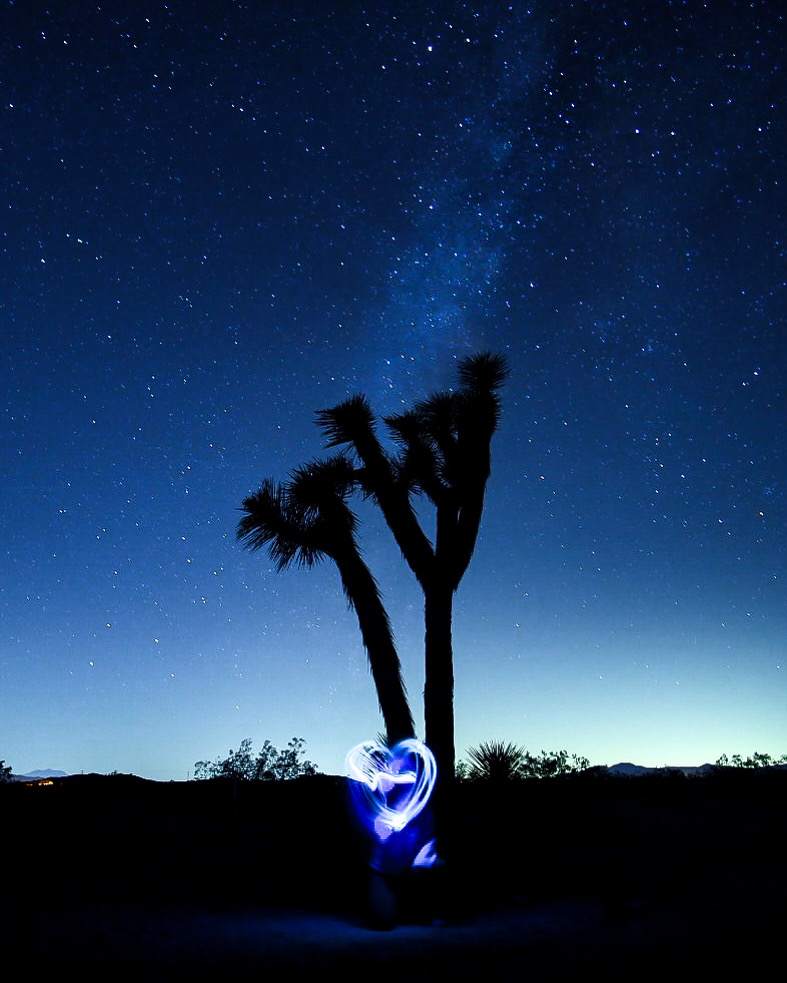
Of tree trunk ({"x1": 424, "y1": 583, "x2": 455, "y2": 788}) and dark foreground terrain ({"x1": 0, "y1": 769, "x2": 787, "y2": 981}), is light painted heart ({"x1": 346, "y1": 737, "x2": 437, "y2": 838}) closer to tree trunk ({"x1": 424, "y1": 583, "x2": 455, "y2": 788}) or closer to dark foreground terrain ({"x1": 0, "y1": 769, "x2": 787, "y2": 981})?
dark foreground terrain ({"x1": 0, "y1": 769, "x2": 787, "y2": 981})

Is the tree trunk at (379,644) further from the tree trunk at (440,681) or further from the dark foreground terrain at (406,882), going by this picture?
the dark foreground terrain at (406,882)

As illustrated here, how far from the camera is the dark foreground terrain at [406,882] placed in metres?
4.99

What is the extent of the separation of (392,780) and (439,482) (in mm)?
4385

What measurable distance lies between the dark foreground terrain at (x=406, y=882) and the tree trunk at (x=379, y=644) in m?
1.35

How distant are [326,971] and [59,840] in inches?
250

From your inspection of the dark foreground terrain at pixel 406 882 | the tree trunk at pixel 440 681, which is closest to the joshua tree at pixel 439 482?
the tree trunk at pixel 440 681

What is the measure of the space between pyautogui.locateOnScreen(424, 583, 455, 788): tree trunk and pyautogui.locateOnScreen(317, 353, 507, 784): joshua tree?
0.5 inches

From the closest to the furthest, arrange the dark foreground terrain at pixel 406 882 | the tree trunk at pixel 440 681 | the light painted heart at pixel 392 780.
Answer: the dark foreground terrain at pixel 406 882 → the light painted heart at pixel 392 780 → the tree trunk at pixel 440 681

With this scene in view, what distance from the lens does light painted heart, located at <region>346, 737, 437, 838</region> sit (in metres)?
7.27

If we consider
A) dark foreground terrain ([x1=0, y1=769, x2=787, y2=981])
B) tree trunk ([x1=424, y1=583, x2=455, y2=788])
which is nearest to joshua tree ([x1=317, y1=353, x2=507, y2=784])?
tree trunk ([x1=424, y1=583, x2=455, y2=788])

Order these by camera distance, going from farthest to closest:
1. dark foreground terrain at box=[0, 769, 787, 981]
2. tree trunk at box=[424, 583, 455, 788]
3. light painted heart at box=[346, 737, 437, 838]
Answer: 1. tree trunk at box=[424, 583, 455, 788]
2. light painted heart at box=[346, 737, 437, 838]
3. dark foreground terrain at box=[0, 769, 787, 981]

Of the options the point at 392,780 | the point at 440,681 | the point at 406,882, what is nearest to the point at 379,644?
the point at 440,681

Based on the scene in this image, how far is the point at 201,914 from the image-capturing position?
694 centimetres

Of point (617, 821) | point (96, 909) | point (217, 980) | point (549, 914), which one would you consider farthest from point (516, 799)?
point (217, 980)
